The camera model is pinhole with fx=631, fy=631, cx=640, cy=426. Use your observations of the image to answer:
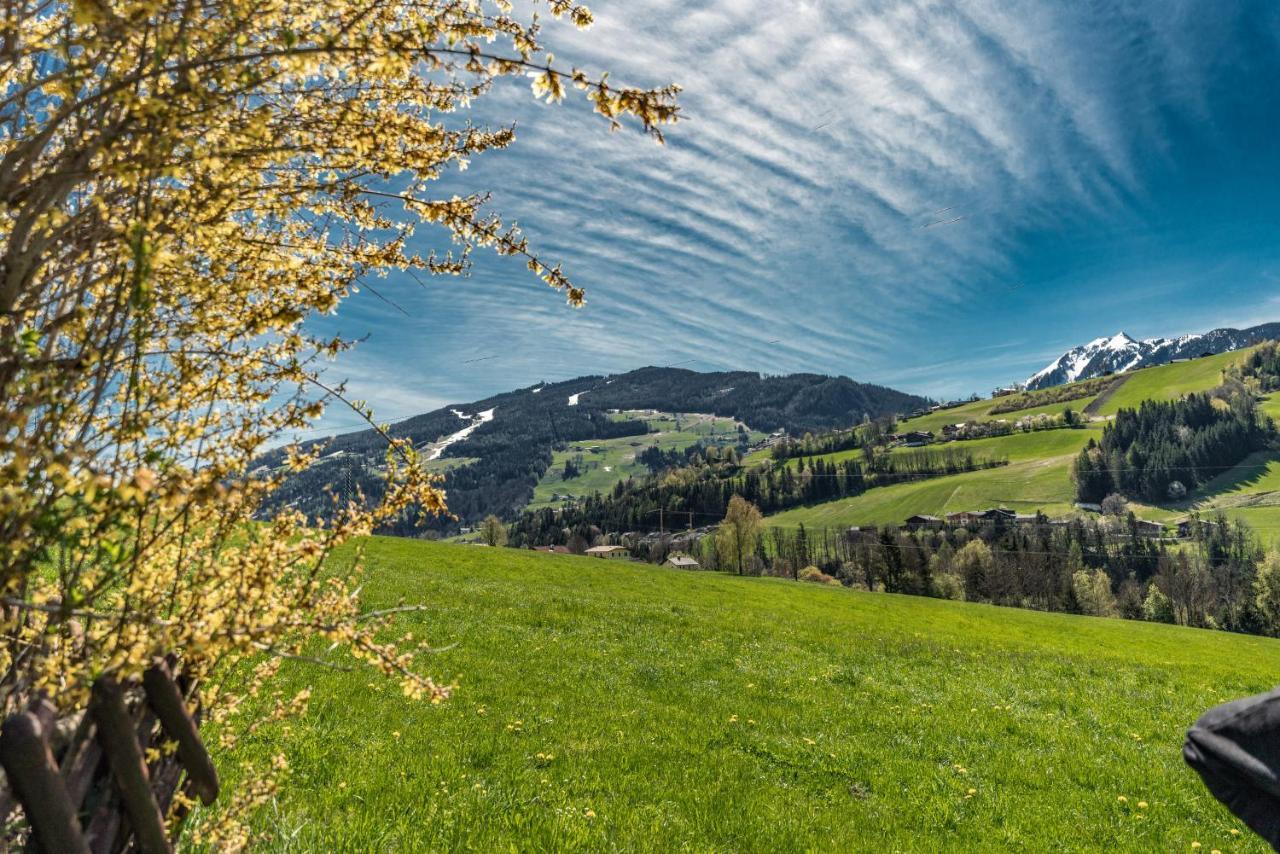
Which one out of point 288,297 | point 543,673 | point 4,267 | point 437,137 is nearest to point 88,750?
point 4,267

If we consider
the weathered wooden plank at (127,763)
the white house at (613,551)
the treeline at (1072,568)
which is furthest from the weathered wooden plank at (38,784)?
the white house at (613,551)

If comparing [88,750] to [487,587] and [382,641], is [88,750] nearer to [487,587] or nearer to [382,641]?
[382,641]

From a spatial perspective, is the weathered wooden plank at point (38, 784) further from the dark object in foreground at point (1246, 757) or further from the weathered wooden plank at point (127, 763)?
the dark object in foreground at point (1246, 757)

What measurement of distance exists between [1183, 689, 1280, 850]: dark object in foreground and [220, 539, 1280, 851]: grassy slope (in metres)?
5.60

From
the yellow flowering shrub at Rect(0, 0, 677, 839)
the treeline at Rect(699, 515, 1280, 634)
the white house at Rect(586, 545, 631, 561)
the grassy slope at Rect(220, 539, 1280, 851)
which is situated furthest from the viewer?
the white house at Rect(586, 545, 631, 561)

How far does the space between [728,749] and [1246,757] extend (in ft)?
29.8

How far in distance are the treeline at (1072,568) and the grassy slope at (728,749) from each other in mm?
86401

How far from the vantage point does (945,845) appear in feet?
26.1

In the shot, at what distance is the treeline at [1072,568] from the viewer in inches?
4437

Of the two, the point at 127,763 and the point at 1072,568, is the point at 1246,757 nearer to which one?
the point at 127,763

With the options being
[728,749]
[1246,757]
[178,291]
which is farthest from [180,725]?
[728,749]

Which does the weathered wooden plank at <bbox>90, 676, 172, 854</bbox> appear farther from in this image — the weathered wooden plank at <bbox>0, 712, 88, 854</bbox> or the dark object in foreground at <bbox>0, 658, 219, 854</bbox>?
the weathered wooden plank at <bbox>0, 712, 88, 854</bbox>

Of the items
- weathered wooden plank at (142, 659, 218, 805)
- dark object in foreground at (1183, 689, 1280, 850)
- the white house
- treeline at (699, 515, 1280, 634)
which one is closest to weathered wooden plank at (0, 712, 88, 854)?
weathered wooden plank at (142, 659, 218, 805)

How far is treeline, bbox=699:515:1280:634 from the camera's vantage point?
370 ft
